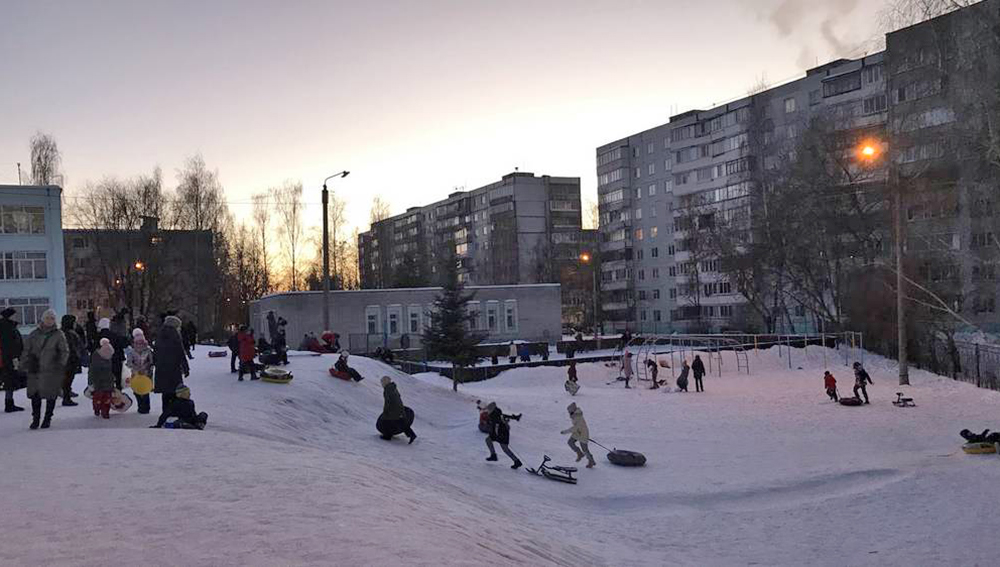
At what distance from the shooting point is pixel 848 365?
133 feet

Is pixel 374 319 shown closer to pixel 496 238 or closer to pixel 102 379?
pixel 102 379

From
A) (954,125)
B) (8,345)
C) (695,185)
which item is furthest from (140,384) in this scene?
(695,185)

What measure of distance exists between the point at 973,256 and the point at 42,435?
2469cm

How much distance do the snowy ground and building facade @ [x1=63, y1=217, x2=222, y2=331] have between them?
37202 mm

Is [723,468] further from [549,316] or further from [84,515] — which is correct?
[549,316]

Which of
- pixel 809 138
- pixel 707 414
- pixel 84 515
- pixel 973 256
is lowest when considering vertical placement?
pixel 707 414

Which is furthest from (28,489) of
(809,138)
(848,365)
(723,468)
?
(809,138)

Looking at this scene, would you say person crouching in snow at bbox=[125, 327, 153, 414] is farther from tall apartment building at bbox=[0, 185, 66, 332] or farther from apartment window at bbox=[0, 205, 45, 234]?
apartment window at bbox=[0, 205, 45, 234]

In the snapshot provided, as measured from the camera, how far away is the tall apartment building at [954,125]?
19.9m

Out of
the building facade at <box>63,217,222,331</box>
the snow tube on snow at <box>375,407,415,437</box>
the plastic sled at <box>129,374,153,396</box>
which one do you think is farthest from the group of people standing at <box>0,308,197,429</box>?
the building facade at <box>63,217,222,331</box>

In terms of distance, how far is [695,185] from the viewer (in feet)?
266

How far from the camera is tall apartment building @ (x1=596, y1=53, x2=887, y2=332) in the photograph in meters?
62.9

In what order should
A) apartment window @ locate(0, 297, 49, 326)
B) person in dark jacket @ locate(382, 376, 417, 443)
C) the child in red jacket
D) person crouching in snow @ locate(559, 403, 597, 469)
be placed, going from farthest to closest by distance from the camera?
apartment window @ locate(0, 297, 49, 326) < the child in red jacket < person crouching in snow @ locate(559, 403, 597, 469) < person in dark jacket @ locate(382, 376, 417, 443)

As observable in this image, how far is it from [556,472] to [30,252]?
42126mm
